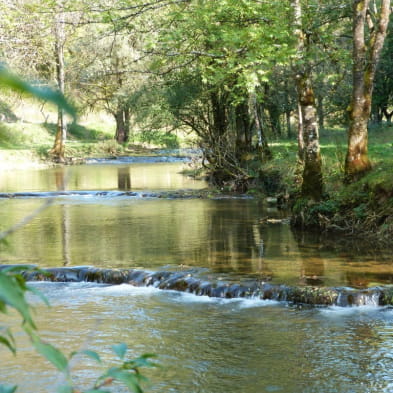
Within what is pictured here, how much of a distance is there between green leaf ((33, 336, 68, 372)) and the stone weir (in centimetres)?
872

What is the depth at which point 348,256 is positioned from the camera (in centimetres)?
1261

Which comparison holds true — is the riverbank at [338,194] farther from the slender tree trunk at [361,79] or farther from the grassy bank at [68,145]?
the grassy bank at [68,145]

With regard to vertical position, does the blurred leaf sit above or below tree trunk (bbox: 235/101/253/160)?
below

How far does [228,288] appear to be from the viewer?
10750 millimetres

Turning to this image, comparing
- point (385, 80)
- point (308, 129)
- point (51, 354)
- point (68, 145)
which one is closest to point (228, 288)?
point (308, 129)

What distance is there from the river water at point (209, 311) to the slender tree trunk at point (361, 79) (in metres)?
1.92

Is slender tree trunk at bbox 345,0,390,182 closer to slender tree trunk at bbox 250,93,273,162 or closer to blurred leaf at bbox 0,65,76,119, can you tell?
slender tree trunk at bbox 250,93,273,162

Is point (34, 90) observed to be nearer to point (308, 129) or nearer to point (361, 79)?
point (361, 79)

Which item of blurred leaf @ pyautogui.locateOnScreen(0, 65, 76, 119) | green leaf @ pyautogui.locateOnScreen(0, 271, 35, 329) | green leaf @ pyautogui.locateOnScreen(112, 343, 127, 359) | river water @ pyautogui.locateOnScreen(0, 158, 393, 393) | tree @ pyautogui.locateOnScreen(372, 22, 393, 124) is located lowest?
river water @ pyautogui.locateOnScreen(0, 158, 393, 393)

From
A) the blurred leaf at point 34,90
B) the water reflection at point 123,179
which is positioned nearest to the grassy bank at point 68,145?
the water reflection at point 123,179

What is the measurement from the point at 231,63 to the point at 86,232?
5.22 meters

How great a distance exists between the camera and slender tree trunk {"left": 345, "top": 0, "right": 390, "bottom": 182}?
14102 millimetres

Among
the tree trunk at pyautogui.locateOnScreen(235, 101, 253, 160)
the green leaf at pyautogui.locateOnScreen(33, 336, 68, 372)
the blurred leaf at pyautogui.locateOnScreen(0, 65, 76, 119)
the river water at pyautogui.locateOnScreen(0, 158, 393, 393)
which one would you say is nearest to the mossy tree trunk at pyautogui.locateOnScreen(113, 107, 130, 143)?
the tree trunk at pyautogui.locateOnScreen(235, 101, 253, 160)

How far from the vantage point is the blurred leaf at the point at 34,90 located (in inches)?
40.0
